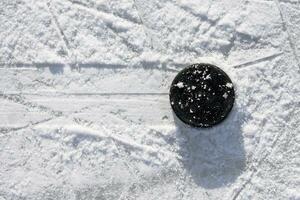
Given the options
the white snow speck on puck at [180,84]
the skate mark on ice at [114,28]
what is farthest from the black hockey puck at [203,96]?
the skate mark on ice at [114,28]

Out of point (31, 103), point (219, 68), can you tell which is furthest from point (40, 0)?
point (219, 68)

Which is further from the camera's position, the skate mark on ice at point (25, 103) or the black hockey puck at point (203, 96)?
the skate mark on ice at point (25, 103)

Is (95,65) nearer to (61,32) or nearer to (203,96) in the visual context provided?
(61,32)

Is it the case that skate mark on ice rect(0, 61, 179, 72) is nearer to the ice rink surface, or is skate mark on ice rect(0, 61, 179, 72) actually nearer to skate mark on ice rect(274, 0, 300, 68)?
the ice rink surface

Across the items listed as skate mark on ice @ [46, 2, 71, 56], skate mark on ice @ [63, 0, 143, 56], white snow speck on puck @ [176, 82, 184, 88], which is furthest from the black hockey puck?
skate mark on ice @ [46, 2, 71, 56]

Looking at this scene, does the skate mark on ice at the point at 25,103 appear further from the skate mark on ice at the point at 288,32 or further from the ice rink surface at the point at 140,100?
the skate mark on ice at the point at 288,32

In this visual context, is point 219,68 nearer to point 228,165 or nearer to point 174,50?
point 174,50
